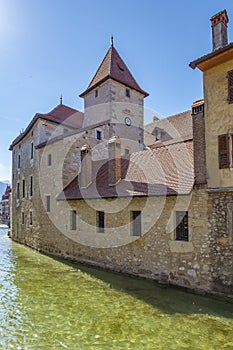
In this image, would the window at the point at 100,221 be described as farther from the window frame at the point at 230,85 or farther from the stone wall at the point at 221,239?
the window frame at the point at 230,85

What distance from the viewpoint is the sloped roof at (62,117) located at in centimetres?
1936

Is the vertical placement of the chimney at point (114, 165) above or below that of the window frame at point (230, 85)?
below

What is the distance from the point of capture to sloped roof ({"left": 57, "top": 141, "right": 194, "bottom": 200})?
10297 mm

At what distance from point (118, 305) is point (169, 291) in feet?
7.26

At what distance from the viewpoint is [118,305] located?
7.80m

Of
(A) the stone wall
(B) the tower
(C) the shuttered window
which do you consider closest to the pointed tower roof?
(B) the tower

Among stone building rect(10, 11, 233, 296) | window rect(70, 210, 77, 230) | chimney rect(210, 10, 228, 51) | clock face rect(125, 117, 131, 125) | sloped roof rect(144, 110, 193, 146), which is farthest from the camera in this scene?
sloped roof rect(144, 110, 193, 146)

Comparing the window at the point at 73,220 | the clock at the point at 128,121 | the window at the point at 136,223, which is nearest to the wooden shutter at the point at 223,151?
the window at the point at 136,223

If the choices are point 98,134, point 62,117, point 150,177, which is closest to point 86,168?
point 98,134

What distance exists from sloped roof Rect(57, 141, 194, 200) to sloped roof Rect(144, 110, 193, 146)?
350 inches

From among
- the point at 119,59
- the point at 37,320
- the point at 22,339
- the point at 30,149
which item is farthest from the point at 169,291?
the point at 119,59

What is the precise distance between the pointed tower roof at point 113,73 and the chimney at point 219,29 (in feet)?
37.0

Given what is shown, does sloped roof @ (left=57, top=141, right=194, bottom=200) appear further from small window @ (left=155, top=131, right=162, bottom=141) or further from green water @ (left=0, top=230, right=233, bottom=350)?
small window @ (left=155, top=131, right=162, bottom=141)

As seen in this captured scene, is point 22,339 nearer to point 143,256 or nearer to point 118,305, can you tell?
point 118,305
